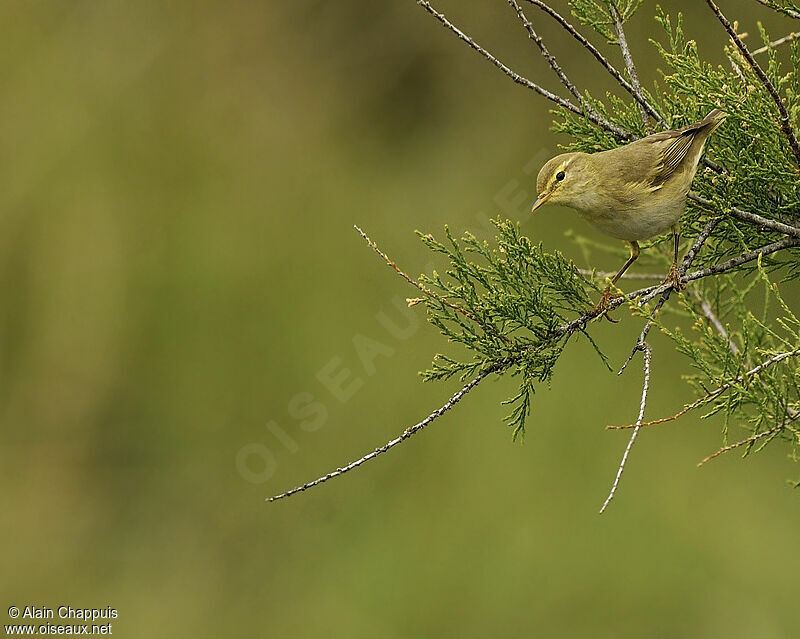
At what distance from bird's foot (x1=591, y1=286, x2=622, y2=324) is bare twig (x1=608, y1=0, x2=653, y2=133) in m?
0.50

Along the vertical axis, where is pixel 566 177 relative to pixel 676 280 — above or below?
above

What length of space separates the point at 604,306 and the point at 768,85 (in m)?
0.69

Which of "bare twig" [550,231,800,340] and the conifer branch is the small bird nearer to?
"bare twig" [550,231,800,340]

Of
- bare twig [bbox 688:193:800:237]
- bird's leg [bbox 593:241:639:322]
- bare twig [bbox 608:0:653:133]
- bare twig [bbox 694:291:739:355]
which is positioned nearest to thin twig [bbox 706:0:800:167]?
bare twig [bbox 688:193:800:237]

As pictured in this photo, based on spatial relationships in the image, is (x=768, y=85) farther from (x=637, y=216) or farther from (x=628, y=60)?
(x=637, y=216)

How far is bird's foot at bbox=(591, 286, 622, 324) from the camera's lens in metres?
2.50

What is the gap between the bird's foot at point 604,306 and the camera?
2.50 metres

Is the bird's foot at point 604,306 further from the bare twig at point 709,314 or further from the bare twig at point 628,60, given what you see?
the bare twig at point 709,314

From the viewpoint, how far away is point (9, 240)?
6551 mm

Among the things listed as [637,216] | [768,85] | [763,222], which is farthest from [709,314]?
[768,85]

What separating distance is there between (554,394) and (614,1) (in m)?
4.28

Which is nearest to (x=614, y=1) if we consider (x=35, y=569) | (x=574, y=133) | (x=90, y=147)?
(x=574, y=133)

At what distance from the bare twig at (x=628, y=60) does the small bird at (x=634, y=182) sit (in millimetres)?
80

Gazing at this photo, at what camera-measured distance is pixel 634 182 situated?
271cm
